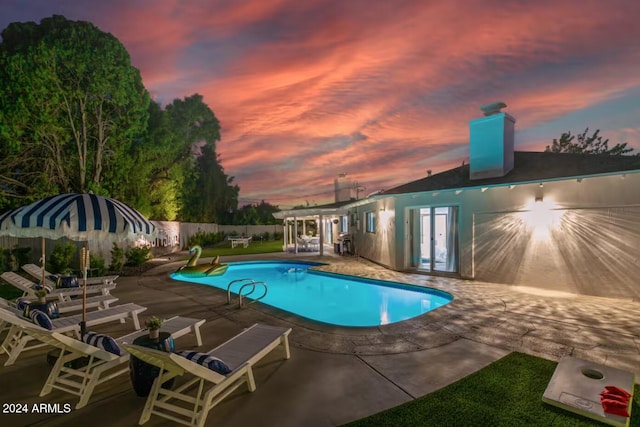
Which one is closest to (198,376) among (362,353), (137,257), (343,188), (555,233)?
(362,353)

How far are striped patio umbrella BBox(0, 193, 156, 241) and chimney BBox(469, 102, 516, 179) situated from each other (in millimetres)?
10708

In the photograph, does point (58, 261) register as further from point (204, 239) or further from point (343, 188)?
point (343, 188)

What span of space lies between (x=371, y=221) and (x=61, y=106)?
1513 cm

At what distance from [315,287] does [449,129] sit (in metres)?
12.3

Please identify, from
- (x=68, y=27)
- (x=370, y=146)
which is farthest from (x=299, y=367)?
(x=370, y=146)

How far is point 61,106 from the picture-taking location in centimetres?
1252

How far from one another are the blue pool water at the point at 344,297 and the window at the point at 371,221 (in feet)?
13.8

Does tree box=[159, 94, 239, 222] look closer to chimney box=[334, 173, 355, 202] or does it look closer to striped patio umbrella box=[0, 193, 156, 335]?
chimney box=[334, 173, 355, 202]

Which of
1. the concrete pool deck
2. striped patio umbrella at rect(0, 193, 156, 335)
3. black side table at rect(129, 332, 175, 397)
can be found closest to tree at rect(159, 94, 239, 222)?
striped patio umbrella at rect(0, 193, 156, 335)

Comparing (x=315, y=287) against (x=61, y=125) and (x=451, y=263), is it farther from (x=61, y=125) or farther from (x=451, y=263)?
(x=61, y=125)

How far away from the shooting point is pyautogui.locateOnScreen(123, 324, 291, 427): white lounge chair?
2736mm

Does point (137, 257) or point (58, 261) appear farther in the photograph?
point (137, 257)

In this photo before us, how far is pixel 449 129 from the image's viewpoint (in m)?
16.8

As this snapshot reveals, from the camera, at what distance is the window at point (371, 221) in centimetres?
1494
